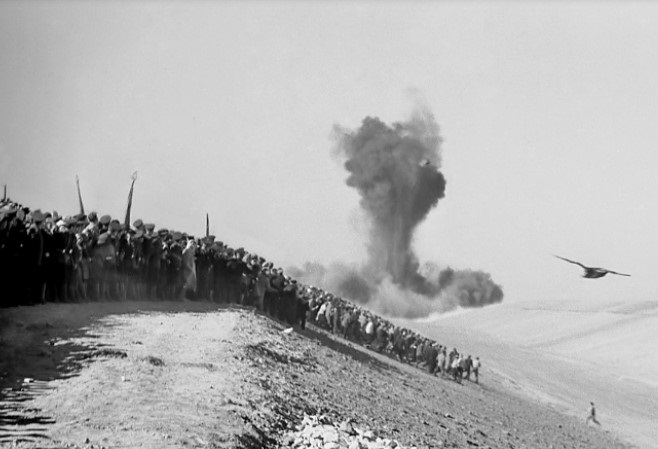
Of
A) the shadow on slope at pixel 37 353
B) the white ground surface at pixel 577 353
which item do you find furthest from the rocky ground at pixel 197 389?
the white ground surface at pixel 577 353

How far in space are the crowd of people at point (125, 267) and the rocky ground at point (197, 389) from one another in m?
0.68

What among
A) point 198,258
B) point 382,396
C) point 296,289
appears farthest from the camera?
point 296,289

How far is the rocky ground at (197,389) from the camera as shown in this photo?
8.91 m

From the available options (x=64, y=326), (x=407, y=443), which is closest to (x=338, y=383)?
(x=407, y=443)

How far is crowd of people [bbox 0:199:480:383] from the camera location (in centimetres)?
1446

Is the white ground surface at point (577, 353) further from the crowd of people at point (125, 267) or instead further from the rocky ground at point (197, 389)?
the rocky ground at point (197, 389)

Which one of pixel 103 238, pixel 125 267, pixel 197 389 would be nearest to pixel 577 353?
pixel 125 267

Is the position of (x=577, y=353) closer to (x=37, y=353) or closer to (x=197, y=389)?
(x=197, y=389)

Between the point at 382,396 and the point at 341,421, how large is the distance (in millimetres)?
4575

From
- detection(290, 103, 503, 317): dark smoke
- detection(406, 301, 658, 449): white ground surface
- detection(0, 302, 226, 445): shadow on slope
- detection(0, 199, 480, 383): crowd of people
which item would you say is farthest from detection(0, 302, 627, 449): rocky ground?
detection(290, 103, 503, 317): dark smoke

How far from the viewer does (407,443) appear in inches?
512

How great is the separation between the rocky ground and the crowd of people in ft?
2.23

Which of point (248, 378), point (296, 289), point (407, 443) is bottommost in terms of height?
point (407, 443)

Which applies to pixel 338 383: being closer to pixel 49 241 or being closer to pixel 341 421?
pixel 341 421
